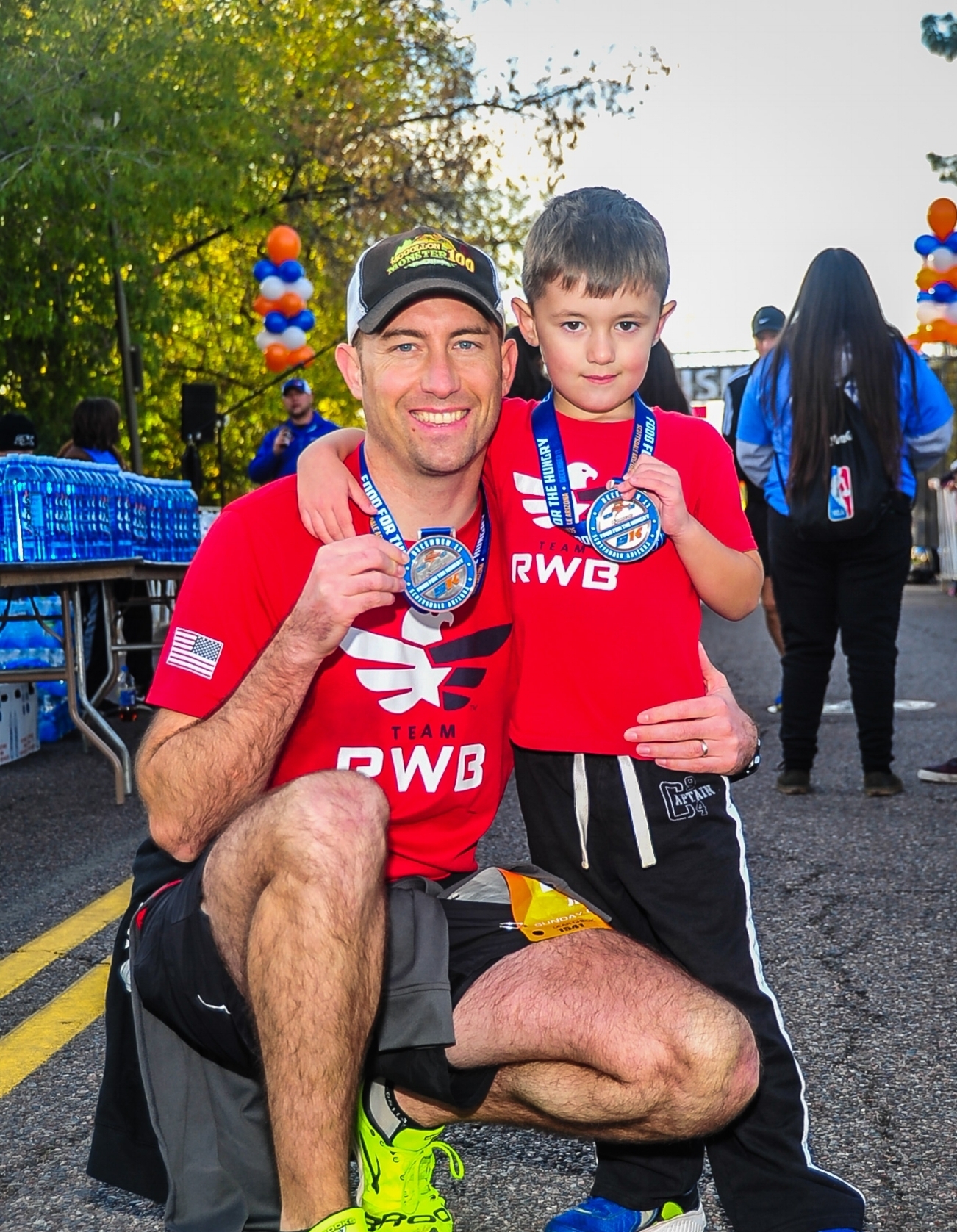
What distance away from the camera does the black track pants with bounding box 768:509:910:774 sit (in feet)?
22.4

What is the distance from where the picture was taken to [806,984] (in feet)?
13.7

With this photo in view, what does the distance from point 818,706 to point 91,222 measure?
1365 cm

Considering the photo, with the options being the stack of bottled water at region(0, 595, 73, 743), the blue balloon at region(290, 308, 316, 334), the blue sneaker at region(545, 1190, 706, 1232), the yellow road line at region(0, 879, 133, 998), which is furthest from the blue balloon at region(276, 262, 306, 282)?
the blue sneaker at region(545, 1190, 706, 1232)

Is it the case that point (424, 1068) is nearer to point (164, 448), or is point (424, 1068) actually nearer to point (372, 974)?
point (372, 974)

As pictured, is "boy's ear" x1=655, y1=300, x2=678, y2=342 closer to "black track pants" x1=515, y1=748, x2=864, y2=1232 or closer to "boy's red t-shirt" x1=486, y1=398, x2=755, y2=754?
"boy's red t-shirt" x1=486, y1=398, x2=755, y2=754

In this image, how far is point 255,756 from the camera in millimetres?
2639

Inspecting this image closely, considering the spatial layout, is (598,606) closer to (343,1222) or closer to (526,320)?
(526,320)

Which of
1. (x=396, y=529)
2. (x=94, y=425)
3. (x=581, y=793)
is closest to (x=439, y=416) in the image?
(x=396, y=529)

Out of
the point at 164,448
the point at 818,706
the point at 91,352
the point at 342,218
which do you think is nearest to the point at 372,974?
the point at 818,706

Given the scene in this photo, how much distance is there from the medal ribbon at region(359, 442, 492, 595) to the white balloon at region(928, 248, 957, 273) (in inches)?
627

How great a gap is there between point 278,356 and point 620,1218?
15.6 meters

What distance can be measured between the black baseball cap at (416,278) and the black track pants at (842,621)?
3993 millimetres

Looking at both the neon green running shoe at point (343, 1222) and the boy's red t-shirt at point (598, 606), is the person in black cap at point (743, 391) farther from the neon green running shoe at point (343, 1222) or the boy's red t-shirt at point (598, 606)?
the neon green running shoe at point (343, 1222)

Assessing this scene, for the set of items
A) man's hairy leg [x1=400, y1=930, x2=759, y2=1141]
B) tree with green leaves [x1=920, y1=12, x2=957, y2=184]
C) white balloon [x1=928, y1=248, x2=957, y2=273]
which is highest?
tree with green leaves [x1=920, y1=12, x2=957, y2=184]
